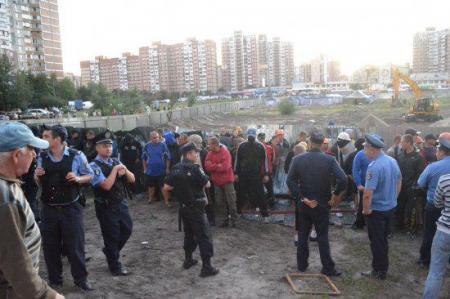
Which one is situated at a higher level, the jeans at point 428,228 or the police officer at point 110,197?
the police officer at point 110,197

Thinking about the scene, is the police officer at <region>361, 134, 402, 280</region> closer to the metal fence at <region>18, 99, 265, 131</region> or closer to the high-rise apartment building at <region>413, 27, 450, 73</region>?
the metal fence at <region>18, 99, 265, 131</region>

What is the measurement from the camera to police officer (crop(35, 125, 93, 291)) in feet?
15.6

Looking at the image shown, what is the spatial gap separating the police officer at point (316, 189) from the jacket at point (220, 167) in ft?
7.93

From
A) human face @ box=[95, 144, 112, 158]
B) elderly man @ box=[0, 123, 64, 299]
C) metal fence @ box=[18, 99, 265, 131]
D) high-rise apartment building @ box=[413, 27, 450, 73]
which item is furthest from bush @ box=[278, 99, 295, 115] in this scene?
high-rise apartment building @ box=[413, 27, 450, 73]

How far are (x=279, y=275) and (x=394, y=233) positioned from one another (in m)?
2.98

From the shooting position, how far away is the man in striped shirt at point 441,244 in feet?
13.6

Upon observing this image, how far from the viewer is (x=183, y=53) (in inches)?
5000

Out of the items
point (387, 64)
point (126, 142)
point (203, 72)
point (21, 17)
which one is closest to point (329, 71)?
point (387, 64)

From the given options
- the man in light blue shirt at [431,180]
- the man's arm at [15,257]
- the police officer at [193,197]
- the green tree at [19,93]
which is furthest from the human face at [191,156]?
the green tree at [19,93]

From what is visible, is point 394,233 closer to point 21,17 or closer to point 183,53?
point 21,17

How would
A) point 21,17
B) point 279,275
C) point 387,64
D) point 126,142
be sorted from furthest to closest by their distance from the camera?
point 387,64, point 21,17, point 126,142, point 279,275

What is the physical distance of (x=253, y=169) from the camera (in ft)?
27.2

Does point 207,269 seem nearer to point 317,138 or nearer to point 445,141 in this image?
point 317,138

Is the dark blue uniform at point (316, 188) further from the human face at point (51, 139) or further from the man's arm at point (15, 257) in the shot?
the man's arm at point (15, 257)
